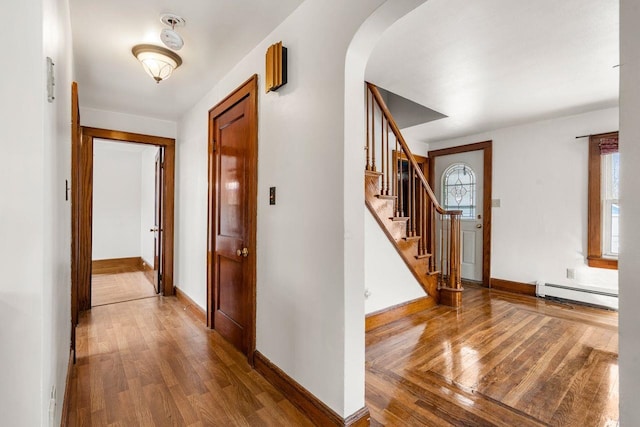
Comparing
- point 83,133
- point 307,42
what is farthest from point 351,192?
point 83,133

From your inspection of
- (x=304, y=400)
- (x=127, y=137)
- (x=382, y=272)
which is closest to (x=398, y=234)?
(x=382, y=272)

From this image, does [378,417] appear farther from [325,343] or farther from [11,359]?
[11,359]

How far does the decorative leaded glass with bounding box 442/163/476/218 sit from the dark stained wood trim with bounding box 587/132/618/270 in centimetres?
142

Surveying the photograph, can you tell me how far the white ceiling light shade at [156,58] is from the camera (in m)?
2.24

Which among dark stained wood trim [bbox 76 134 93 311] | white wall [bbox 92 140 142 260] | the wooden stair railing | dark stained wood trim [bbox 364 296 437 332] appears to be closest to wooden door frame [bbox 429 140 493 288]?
the wooden stair railing

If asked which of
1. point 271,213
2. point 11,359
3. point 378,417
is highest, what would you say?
point 271,213

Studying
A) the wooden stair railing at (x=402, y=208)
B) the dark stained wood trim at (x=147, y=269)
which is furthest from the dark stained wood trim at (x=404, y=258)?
the dark stained wood trim at (x=147, y=269)

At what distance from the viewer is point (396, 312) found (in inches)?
125

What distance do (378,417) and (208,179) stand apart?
244cm

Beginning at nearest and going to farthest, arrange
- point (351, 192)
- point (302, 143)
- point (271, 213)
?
1. point (351, 192)
2. point (302, 143)
3. point (271, 213)

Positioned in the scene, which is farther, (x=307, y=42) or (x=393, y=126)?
(x=393, y=126)

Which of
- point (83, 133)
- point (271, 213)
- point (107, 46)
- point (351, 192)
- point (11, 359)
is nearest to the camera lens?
Result: point (11, 359)

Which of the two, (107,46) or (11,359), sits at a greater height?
(107,46)

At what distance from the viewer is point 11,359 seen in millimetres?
796
